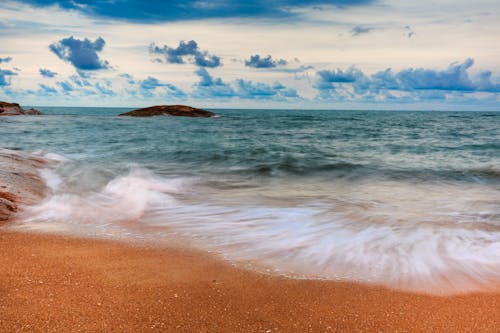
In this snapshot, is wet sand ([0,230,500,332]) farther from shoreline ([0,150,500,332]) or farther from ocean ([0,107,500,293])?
ocean ([0,107,500,293])

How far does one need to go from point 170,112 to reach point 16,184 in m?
66.5

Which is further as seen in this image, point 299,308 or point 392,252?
point 392,252

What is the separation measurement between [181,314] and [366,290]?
6.53 feet

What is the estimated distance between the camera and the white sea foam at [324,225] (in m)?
4.79

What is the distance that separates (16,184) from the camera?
805cm

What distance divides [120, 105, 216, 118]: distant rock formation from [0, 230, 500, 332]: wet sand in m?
68.0

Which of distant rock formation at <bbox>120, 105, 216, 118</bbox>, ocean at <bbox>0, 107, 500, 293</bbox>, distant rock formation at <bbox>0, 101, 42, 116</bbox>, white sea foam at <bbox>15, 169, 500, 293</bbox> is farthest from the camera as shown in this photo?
distant rock formation at <bbox>120, 105, 216, 118</bbox>

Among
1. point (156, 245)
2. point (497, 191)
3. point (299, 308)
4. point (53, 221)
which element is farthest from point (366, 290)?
point (497, 191)

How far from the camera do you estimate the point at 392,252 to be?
213 inches

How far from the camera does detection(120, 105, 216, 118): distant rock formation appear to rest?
7050cm

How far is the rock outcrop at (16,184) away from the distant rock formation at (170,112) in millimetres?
60649

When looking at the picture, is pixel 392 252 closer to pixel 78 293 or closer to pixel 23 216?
pixel 78 293

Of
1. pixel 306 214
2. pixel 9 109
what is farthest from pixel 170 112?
pixel 306 214

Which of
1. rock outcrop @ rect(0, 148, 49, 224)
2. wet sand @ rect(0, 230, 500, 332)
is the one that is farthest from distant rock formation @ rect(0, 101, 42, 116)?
wet sand @ rect(0, 230, 500, 332)
